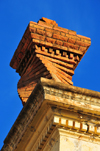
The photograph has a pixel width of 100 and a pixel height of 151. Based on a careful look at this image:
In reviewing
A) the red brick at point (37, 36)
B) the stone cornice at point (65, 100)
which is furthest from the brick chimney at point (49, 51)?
the stone cornice at point (65, 100)

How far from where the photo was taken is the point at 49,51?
1105 centimetres

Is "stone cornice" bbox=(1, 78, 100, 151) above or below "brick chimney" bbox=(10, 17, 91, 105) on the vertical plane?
below

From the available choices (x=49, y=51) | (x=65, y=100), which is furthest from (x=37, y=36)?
(x=65, y=100)

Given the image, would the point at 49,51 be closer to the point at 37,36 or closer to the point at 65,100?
the point at 37,36

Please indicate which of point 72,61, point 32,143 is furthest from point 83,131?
point 72,61

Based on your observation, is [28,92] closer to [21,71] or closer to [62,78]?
[62,78]

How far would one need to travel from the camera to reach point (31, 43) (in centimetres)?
1112

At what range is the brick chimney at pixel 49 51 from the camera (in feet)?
35.3

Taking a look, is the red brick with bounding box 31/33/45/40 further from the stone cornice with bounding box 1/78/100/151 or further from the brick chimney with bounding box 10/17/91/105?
the stone cornice with bounding box 1/78/100/151

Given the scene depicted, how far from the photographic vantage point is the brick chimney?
10.8m

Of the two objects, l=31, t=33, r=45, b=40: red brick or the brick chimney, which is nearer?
the brick chimney

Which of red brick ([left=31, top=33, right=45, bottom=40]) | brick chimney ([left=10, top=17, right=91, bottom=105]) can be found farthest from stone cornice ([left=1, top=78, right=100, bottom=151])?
red brick ([left=31, top=33, right=45, bottom=40])

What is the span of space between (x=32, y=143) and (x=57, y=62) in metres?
2.41

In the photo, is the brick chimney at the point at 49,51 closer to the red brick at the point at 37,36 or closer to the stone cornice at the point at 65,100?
the red brick at the point at 37,36
